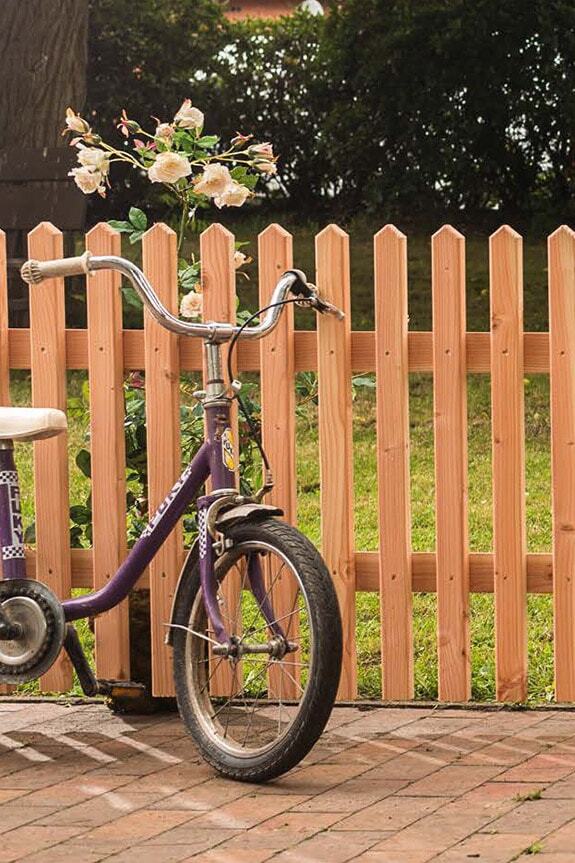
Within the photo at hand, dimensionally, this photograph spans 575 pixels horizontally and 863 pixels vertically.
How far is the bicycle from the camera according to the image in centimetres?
413

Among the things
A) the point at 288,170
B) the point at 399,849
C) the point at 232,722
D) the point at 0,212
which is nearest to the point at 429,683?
the point at 232,722

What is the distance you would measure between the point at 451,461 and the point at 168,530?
88 centimetres

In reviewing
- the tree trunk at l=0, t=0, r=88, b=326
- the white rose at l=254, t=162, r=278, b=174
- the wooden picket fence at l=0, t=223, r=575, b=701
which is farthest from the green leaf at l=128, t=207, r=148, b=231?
the tree trunk at l=0, t=0, r=88, b=326

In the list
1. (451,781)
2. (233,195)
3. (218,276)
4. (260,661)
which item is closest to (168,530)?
(260,661)

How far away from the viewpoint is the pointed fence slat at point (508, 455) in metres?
4.76

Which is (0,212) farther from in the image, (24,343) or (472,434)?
(24,343)

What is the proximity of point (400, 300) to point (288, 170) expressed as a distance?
988 centimetres

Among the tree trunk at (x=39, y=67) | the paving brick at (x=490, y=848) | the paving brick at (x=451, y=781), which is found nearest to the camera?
the paving brick at (x=490, y=848)

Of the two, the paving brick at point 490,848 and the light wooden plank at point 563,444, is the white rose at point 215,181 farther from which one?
the paving brick at point 490,848

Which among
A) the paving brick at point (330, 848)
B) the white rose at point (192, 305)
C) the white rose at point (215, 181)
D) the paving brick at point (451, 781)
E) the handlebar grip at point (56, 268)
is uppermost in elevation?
the white rose at point (215, 181)

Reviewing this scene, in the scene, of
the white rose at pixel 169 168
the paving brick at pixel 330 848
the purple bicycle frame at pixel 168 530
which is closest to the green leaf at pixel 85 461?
the purple bicycle frame at pixel 168 530

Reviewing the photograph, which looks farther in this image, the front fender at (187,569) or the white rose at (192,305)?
the white rose at (192,305)

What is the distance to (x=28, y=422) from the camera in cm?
457

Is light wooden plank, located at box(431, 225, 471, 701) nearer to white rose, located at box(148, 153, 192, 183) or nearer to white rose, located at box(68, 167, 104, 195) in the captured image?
white rose, located at box(148, 153, 192, 183)
